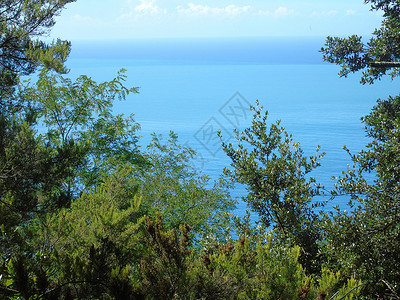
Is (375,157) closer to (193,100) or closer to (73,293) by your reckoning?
(73,293)

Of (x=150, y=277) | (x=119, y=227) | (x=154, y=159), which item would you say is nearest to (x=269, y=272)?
(x=150, y=277)

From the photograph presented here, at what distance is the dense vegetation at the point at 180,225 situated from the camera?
371 centimetres

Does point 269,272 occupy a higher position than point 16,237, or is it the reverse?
point 16,237

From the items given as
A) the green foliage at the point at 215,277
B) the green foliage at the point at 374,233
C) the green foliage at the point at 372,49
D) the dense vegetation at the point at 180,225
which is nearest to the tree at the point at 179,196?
the dense vegetation at the point at 180,225

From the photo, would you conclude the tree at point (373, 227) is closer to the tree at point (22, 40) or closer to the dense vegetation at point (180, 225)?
the dense vegetation at point (180, 225)

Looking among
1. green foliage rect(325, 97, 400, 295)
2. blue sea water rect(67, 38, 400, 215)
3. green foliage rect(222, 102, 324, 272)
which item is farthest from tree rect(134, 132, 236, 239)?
blue sea water rect(67, 38, 400, 215)

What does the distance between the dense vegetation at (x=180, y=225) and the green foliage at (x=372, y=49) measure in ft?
0.08

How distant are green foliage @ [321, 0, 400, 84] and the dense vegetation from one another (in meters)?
0.02

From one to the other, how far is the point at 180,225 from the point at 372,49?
6.46m

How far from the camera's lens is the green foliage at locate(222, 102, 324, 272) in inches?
265

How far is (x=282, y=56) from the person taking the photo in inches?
3944

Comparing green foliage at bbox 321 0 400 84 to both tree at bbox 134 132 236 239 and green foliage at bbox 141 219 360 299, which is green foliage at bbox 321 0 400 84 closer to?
tree at bbox 134 132 236 239

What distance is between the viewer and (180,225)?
393 centimetres

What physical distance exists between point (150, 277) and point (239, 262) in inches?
36.0
